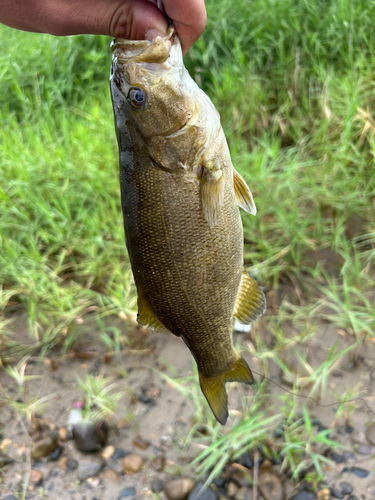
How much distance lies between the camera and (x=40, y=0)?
1.78m

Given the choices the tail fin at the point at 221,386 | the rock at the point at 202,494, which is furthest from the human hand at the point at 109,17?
the rock at the point at 202,494

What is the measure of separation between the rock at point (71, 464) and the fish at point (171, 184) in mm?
1337

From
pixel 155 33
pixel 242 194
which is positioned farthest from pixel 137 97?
pixel 242 194

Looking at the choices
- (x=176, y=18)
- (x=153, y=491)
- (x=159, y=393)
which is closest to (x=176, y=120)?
(x=176, y=18)

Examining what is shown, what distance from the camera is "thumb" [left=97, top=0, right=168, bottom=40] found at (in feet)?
4.68

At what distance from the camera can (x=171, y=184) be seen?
143 centimetres

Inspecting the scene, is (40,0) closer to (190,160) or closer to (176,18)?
(176,18)

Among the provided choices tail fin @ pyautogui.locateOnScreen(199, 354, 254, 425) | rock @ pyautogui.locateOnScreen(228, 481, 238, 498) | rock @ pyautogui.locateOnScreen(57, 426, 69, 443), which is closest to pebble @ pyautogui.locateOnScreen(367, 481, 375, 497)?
rock @ pyautogui.locateOnScreen(228, 481, 238, 498)

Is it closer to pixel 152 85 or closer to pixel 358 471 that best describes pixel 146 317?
pixel 152 85

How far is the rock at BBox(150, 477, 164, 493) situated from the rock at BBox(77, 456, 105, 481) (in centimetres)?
32

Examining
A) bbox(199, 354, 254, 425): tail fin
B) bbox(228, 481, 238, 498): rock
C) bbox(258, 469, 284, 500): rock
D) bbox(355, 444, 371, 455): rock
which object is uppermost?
bbox(199, 354, 254, 425): tail fin

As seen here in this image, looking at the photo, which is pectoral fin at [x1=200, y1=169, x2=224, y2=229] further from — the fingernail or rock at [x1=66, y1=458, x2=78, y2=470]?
rock at [x1=66, y1=458, x2=78, y2=470]

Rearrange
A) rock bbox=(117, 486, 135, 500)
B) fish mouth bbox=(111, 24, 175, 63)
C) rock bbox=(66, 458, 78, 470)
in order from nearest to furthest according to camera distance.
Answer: fish mouth bbox=(111, 24, 175, 63), rock bbox=(117, 486, 135, 500), rock bbox=(66, 458, 78, 470)

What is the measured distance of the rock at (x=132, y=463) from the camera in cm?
219
